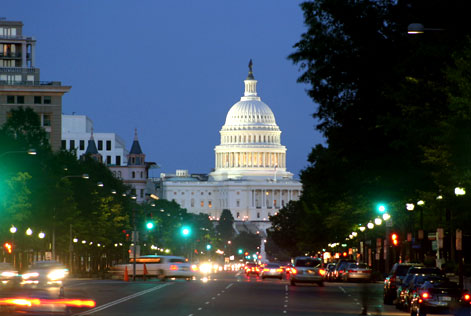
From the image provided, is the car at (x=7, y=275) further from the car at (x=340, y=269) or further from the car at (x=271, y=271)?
the car at (x=271, y=271)

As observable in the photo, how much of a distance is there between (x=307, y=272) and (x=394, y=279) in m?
28.0

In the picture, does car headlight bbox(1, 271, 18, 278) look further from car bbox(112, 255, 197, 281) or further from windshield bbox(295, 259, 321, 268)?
car bbox(112, 255, 197, 281)

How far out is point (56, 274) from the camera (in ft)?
175

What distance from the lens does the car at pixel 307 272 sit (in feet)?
264

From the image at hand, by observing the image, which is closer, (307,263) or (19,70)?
(307,263)

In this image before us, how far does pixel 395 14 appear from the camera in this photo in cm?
5866

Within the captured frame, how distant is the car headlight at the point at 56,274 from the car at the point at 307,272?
2814cm

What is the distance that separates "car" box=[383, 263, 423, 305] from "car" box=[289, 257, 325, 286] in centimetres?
2611

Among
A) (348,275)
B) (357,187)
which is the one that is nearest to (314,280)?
(348,275)

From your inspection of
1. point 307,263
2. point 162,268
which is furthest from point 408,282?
point 162,268

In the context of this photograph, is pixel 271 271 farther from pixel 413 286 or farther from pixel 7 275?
pixel 413 286

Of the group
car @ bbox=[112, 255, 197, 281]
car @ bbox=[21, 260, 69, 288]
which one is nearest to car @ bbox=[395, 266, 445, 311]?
car @ bbox=[21, 260, 69, 288]

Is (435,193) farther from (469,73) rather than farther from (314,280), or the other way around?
(314,280)

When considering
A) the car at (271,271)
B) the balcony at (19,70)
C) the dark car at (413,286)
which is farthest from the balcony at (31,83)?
the dark car at (413,286)
